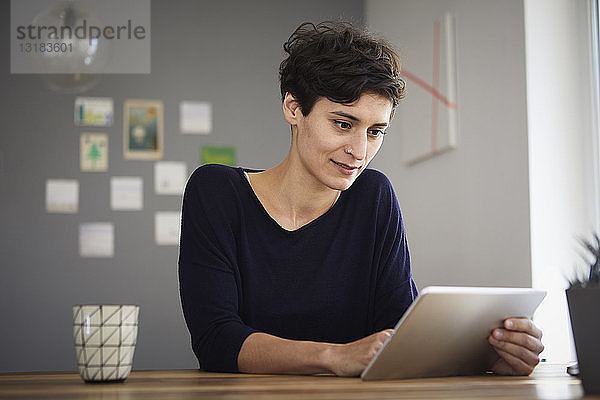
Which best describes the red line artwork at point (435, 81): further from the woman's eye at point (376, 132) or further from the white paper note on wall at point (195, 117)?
the woman's eye at point (376, 132)

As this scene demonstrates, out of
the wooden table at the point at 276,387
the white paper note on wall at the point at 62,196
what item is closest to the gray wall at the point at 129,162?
the white paper note on wall at the point at 62,196

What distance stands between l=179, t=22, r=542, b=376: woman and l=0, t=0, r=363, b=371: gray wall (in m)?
2.60

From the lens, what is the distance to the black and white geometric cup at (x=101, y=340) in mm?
1008

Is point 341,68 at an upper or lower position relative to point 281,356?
upper

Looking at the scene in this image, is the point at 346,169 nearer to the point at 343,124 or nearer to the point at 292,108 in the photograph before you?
the point at 343,124

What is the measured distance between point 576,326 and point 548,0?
7.06ft

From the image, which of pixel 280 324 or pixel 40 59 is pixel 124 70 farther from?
pixel 280 324

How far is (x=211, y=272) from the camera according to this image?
1498 mm

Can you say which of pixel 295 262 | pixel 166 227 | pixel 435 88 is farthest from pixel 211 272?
pixel 166 227

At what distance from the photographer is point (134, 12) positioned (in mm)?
4309

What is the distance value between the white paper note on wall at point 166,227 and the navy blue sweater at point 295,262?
8.41ft

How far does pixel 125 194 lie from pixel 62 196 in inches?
13.3

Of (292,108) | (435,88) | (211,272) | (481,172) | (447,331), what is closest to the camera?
(447,331)

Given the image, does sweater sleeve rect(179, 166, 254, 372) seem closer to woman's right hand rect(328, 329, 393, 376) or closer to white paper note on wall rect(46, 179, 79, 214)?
woman's right hand rect(328, 329, 393, 376)
